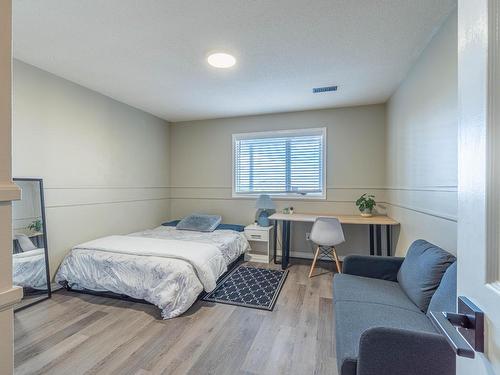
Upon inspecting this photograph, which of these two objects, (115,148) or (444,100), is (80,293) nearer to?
(115,148)

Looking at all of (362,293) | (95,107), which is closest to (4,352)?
(362,293)

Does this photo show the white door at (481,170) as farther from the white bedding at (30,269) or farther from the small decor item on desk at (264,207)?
the small decor item on desk at (264,207)

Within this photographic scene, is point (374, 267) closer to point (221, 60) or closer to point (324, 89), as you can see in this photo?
point (324, 89)

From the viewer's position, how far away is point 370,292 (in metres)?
1.86

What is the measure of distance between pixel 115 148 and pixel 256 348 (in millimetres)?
3194

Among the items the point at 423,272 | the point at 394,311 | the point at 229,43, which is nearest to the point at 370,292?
the point at 394,311

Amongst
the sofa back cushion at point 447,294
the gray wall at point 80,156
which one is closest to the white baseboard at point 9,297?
the sofa back cushion at point 447,294

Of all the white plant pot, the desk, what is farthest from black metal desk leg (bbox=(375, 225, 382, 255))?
the white plant pot

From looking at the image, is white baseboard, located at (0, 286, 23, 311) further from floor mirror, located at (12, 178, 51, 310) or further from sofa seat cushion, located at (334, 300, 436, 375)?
floor mirror, located at (12, 178, 51, 310)

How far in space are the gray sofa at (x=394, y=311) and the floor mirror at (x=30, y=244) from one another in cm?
291

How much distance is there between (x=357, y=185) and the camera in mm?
3934

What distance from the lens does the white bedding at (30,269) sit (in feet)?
7.98

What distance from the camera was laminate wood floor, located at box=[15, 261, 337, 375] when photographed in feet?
5.55

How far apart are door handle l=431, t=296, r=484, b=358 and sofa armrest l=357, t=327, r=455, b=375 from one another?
678 millimetres
